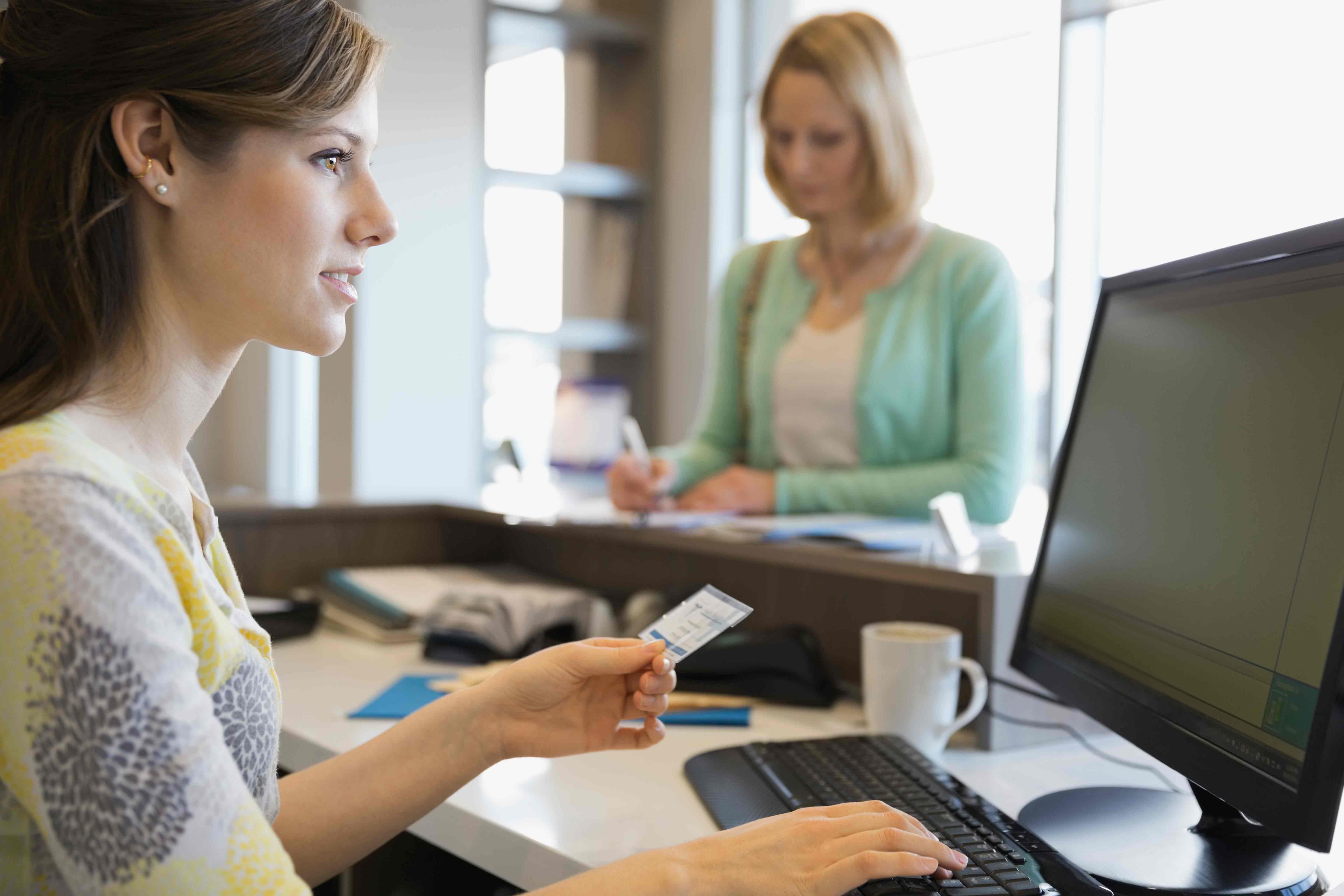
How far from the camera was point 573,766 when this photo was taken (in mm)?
1147

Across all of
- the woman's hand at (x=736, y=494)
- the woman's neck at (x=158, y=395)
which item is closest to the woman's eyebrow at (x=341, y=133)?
the woman's neck at (x=158, y=395)

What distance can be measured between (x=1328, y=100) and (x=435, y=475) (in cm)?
235

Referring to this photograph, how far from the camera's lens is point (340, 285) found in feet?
2.82

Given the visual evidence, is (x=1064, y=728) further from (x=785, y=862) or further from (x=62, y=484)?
(x=62, y=484)

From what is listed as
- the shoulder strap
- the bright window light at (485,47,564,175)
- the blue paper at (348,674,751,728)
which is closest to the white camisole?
the shoulder strap

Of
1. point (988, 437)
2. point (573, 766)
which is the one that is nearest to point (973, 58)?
point (988, 437)

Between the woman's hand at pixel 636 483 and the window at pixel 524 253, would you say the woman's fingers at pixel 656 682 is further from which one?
the window at pixel 524 253

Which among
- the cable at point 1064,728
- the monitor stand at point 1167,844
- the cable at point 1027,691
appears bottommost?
the cable at point 1064,728

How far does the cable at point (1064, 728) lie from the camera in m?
1.12

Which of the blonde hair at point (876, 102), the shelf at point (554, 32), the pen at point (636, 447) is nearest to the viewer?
the pen at point (636, 447)

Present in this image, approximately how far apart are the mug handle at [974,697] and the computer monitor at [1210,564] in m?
0.08

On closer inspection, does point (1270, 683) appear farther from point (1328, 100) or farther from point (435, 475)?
point (435, 475)

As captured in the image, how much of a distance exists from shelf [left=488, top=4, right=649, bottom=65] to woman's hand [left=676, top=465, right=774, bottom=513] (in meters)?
1.95

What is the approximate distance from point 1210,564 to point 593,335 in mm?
3004
